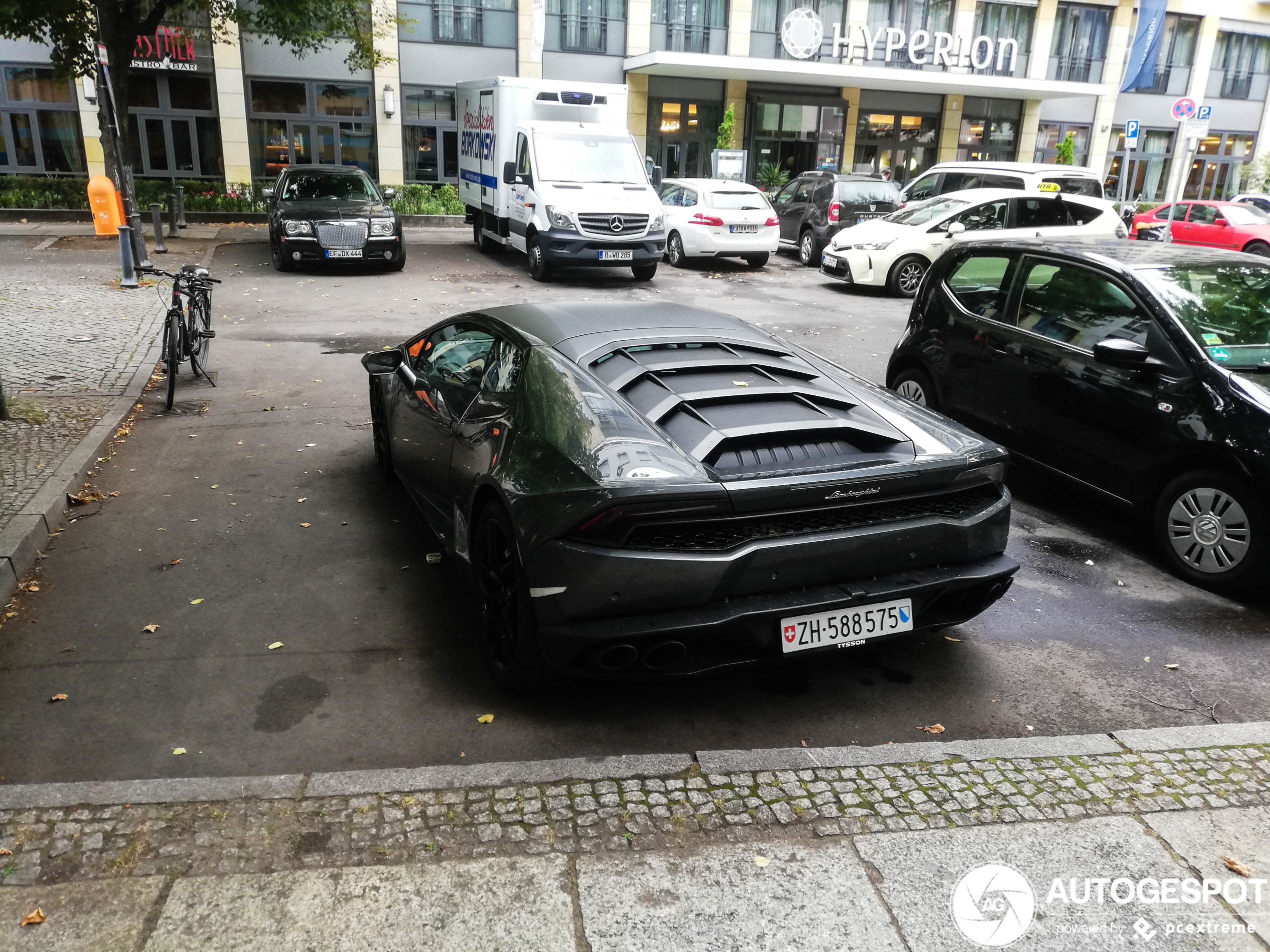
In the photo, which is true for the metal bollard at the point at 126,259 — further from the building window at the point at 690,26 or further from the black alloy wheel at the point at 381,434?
the building window at the point at 690,26

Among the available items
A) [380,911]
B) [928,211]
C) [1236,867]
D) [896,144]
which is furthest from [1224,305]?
[896,144]

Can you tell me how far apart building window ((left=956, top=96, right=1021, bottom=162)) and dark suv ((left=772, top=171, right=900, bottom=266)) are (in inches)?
677

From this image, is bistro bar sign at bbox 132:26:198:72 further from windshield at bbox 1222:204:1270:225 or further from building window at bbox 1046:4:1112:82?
building window at bbox 1046:4:1112:82

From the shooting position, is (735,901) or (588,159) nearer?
(735,901)

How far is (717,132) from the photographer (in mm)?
31969

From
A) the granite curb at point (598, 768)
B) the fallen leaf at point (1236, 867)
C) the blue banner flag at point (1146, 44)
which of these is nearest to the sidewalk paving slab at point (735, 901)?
the granite curb at point (598, 768)

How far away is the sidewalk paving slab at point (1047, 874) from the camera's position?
279cm

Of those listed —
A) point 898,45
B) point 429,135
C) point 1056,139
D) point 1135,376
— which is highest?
point 898,45

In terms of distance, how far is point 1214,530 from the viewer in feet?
17.0

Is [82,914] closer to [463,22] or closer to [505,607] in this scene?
[505,607]

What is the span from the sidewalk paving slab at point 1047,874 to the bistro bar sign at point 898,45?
103 feet

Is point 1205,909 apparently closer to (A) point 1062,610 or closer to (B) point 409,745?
(A) point 1062,610

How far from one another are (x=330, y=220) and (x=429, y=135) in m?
14.3

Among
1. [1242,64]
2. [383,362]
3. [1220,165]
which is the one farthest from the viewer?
[1220,165]
